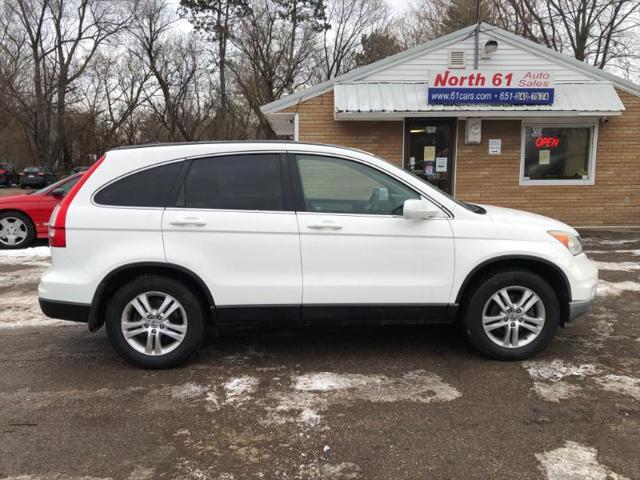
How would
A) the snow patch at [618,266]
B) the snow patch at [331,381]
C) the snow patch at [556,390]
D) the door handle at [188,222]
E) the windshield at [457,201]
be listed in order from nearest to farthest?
the snow patch at [556,390] < the snow patch at [331,381] < the door handle at [188,222] < the windshield at [457,201] < the snow patch at [618,266]

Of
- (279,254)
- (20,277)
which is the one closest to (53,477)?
(279,254)

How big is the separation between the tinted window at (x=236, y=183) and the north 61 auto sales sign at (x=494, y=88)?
772 cm

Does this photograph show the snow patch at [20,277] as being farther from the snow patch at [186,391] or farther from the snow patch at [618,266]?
the snow patch at [618,266]

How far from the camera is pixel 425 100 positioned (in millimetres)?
11133

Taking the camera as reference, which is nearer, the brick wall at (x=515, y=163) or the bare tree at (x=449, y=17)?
the brick wall at (x=515, y=163)

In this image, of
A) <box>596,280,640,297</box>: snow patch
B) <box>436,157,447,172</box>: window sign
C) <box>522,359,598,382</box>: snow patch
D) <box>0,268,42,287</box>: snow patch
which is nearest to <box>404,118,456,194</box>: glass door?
<box>436,157,447,172</box>: window sign

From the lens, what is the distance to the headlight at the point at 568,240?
4219 mm

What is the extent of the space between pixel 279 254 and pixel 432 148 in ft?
27.8

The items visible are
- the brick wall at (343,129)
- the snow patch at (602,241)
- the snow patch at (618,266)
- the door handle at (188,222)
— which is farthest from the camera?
the brick wall at (343,129)

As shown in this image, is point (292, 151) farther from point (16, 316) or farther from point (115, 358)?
point (16, 316)

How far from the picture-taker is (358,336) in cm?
501

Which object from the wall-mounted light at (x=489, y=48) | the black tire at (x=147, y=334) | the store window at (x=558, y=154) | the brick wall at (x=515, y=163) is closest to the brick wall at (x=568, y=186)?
the brick wall at (x=515, y=163)

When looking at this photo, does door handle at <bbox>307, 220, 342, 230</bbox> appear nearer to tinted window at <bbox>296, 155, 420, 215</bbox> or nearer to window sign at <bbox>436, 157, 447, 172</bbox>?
tinted window at <bbox>296, 155, 420, 215</bbox>

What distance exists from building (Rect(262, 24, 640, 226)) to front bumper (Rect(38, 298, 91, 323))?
7.76m
